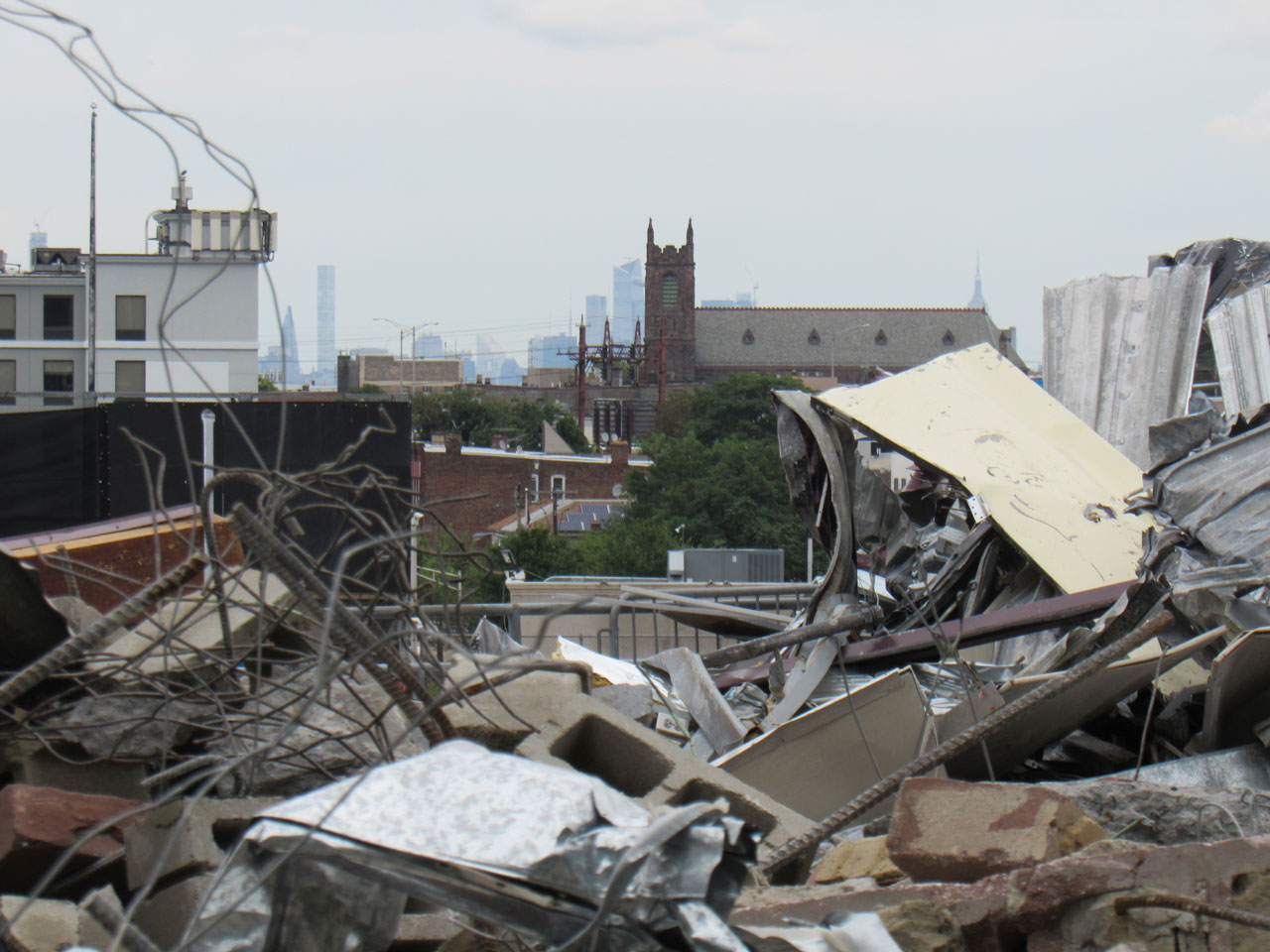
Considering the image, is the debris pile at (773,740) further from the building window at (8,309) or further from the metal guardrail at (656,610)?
the building window at (8,309)

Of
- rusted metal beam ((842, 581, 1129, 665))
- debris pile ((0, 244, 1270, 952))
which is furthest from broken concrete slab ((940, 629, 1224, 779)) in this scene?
rusted metal beam ((842, 581, 1129, 665))

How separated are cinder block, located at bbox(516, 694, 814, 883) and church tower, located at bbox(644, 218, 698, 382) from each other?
8870 cm

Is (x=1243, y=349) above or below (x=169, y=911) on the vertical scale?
above

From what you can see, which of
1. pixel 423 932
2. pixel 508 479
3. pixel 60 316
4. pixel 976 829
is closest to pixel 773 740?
pixel 976 829

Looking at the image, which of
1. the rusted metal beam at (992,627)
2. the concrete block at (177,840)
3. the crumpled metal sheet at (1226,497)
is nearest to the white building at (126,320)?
the rusted metal beam at (992,627)

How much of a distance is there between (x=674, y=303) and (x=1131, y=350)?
3445 inches

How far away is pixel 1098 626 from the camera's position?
4.02 m

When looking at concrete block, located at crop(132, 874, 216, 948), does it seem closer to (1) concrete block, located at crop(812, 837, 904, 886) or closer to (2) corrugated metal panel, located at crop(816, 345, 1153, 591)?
(1) concrete block, located at crop(812, 837, 904, 886)

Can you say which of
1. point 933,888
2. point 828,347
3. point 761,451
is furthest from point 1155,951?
point 828,347

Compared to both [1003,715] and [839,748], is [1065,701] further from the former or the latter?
[839,748]

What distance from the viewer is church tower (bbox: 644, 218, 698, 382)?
92.3 metres

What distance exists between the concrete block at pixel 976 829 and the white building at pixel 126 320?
25.0m

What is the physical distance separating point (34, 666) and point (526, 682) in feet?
5.32

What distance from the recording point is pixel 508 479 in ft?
158
